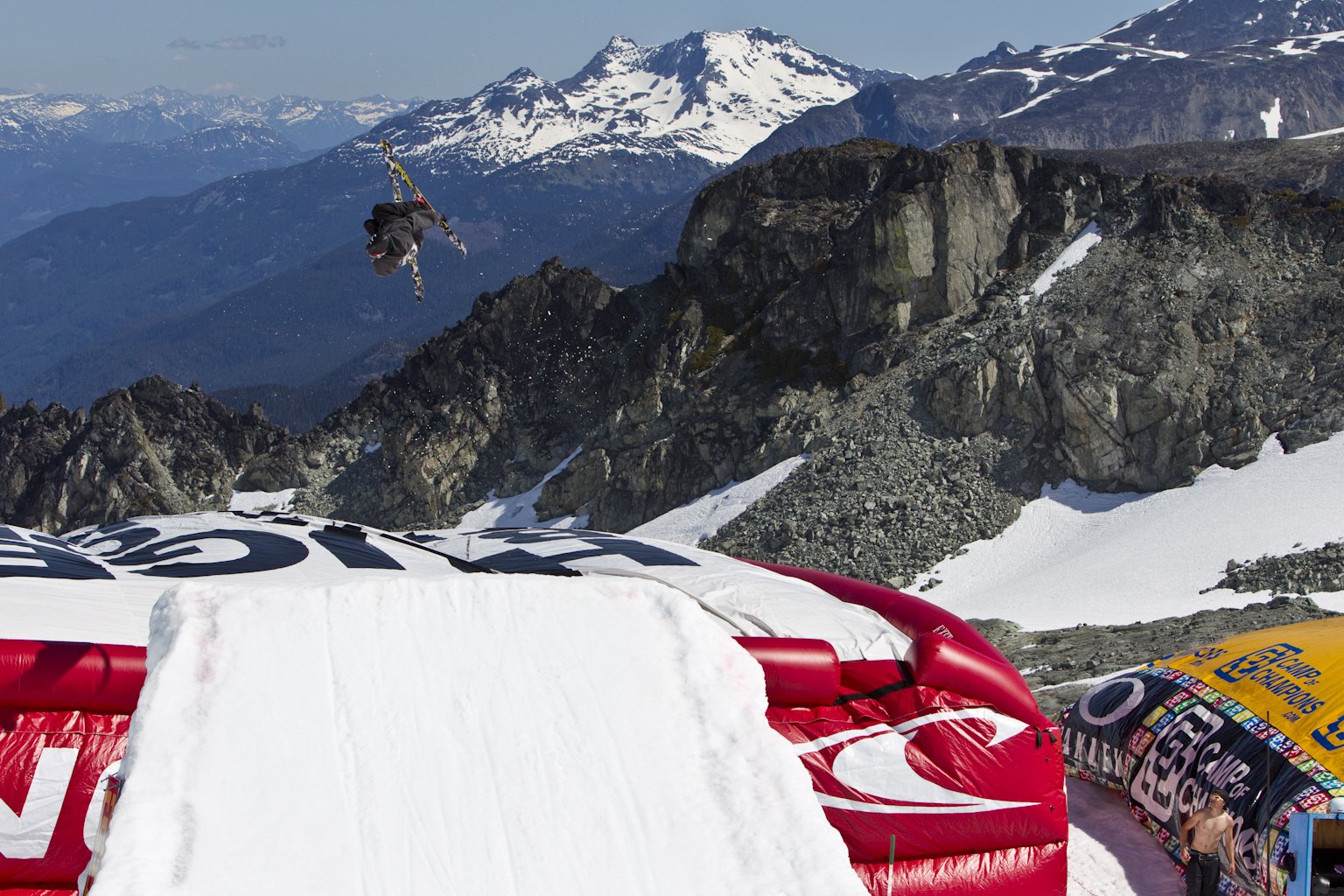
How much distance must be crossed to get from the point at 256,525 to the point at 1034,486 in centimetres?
4686

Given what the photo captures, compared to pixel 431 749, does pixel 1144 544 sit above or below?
below

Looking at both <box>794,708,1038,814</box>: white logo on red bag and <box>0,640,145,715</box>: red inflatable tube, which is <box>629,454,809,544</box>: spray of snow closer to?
<box>794,708,1038,814</box>: white logo on red bag

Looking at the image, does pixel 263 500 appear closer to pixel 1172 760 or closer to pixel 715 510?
pixel 715 510

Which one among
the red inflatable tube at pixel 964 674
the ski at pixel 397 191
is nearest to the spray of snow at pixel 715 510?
the ski at pixel 397 191

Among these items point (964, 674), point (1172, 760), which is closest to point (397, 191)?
point (964, 674)

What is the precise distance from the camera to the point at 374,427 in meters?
88.6

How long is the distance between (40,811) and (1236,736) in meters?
11.7

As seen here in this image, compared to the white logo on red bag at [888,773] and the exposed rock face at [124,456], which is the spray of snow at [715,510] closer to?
the exposed rock face at [124,456]

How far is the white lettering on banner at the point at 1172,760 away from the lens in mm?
11531

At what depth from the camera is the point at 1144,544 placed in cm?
4466

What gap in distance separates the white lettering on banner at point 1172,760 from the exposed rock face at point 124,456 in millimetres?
78949

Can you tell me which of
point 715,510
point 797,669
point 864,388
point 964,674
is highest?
point 797,669

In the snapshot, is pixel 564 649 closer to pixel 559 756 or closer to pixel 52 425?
pixel 559 756

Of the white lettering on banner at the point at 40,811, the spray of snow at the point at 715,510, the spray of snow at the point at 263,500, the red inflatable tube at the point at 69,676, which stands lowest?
the spray of snow at the point at 263,500
